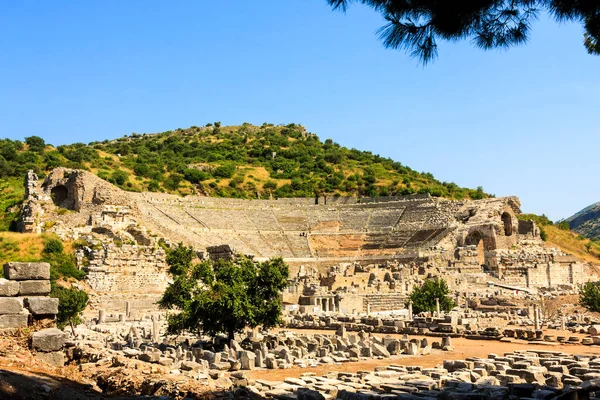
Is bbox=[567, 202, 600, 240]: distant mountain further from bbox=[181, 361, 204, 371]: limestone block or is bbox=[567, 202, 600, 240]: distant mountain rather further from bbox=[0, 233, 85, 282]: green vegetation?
bbox=[181, 361, 204, 371]: limestone block

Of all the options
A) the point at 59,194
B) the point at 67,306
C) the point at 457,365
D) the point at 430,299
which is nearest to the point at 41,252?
the point at 67,306

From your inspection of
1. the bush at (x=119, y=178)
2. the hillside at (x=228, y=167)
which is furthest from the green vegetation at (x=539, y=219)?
the bush at (x=119, y=178)

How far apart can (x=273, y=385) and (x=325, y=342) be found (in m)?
8.41

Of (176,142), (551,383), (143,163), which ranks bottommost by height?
(551,383)

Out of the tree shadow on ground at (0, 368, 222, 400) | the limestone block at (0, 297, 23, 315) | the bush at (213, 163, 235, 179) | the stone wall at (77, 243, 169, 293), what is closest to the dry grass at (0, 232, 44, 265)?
the stone wall at (77, 243, 169, 293)

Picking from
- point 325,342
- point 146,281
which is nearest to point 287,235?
point 146,281

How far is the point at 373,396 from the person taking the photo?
422 inches

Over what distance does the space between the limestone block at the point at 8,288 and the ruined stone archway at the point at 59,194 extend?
114 feet

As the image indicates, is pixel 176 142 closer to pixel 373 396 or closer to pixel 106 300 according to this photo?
pixel 106 300

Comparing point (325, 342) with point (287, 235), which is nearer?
point (325, 342)

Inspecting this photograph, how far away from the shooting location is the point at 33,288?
12891mm

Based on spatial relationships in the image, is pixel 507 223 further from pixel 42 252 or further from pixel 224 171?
pixel 42 252

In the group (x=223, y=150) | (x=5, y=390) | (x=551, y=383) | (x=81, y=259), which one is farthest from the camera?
(x=223, y=150)

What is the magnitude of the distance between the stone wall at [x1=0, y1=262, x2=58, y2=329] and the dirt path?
5086 millimetres
